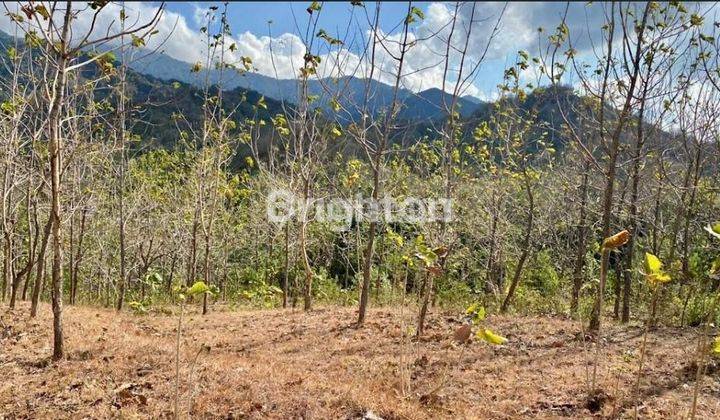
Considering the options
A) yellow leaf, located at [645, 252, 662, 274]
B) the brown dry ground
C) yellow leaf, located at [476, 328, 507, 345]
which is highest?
yellow leaf, located at [645, 252, 662, 274]

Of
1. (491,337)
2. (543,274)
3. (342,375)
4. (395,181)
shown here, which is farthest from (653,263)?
(543,274)

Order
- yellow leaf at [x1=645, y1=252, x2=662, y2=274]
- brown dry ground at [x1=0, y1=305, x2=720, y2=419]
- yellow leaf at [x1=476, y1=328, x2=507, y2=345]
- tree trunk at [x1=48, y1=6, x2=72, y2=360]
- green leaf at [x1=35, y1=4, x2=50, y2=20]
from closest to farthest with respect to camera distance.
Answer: yellow leaf at [x1=645, y1=252, x2=662, y2=274]
yellow leaf at [x1=476, y1=328, x2=507, y2=345]
green leaf at [x1=35, y1=4, x2=50, y2=20]
brown dry ground at [x1=0, y1=305, x2=720, y2=419]
tree trunk at [x1=48, y1=6, x2=72, y2=360]

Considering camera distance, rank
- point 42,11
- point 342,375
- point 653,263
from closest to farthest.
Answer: point 653,263
point 42,11
point 342,375

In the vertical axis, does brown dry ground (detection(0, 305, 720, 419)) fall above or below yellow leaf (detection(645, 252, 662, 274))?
below

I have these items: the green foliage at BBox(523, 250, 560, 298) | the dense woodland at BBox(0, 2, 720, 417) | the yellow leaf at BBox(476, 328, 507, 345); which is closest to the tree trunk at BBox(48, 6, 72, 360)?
the dense woodland at BBox(0, 2, 720, 417)

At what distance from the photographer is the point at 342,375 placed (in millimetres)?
5297

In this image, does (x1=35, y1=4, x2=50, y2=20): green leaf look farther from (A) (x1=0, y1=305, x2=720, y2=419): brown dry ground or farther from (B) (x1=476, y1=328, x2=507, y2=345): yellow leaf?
(B) (x1=476, y1=328, x2=507, y2=345): yellow leaf

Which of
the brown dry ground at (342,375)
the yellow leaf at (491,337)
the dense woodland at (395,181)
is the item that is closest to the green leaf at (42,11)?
the dense woodland at (395,181)

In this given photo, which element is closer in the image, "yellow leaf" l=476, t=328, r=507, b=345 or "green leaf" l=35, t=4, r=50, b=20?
"yellow leaf" l=476, t=328, r=507, b=345

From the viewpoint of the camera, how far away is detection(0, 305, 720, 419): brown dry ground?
160 inches

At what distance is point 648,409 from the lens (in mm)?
4164

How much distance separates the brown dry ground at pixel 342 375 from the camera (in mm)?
4055

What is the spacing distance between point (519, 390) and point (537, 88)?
533 cm

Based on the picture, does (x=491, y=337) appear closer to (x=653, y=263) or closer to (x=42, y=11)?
(x=653, y=263)
